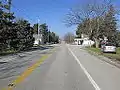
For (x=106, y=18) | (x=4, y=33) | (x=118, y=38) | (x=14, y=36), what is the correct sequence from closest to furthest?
(x=4, y=33) → (x=14, y=36) → (x=106, y=18) → (x=118, y=38)

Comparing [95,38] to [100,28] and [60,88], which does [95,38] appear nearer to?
[100,28]

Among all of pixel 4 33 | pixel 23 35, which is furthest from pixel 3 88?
pixel 23 35

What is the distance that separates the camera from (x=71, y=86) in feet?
36.8

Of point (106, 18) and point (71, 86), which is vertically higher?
point (106, 18)

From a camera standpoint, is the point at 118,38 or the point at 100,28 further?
the point at 118,38

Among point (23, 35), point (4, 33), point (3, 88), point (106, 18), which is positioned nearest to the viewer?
point (3, 88)

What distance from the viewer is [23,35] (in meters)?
65.0

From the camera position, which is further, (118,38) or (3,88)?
(118,38)

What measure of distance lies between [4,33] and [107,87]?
36.7m

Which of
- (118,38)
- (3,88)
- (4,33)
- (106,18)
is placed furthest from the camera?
(118,38)

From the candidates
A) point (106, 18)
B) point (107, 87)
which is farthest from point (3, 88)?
point (106, 18)

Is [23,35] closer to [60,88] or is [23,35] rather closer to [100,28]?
[100,28]

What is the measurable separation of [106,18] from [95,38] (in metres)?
6.60

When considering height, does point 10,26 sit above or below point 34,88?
above
